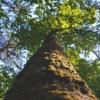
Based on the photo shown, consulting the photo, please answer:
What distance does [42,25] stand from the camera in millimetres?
16812

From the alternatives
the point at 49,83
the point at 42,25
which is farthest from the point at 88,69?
the point at 49,83

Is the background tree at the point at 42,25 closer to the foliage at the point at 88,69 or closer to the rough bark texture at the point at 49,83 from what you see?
the foliage at the point at 88,69

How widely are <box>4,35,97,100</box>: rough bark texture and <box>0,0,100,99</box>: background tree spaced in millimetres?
9781

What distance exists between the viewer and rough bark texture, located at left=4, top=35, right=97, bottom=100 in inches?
203

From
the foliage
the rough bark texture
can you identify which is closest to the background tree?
the foliage

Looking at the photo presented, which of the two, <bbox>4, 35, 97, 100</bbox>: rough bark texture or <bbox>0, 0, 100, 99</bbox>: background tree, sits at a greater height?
<bbox>0, 0, 100, 99</bbox>: background tree

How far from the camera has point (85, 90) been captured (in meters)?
5.65

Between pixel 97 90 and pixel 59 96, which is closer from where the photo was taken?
pixel 59 96

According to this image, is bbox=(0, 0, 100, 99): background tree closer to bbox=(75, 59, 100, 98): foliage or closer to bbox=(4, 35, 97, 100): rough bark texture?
bbox=(75, 59, 100, 98): foliage

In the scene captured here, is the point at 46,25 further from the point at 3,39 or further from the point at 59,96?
the point at 59,96

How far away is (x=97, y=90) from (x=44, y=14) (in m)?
13.6

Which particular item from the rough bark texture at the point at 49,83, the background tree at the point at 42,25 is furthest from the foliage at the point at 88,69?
the rough bark texture at the point at 49,83

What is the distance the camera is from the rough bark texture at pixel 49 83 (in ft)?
16.9

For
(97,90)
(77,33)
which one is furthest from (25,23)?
(97,90)
